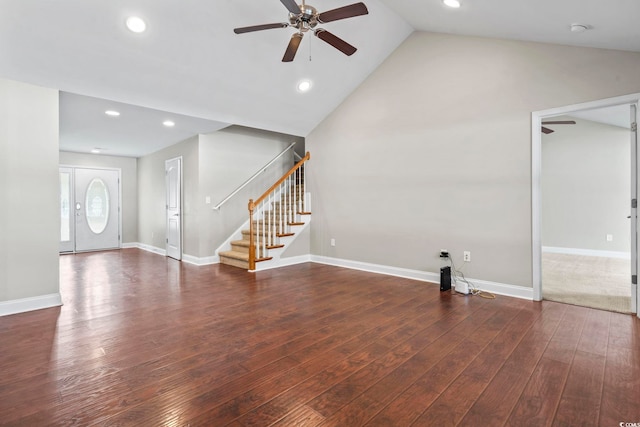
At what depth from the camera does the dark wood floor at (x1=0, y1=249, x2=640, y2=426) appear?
1.78 metres

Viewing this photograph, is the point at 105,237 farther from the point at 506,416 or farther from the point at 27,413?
the point at 506,416

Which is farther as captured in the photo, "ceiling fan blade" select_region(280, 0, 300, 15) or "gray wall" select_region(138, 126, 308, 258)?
"gray wall" select_region(138, 126, 308, 258)

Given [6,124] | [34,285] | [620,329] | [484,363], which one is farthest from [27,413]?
[620,329]

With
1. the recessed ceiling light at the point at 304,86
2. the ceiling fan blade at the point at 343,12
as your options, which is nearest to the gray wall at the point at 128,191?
the recessed ceiling light at the point at 304,86

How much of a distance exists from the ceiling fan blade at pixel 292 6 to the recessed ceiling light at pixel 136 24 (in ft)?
5.12

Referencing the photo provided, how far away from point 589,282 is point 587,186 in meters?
3.09

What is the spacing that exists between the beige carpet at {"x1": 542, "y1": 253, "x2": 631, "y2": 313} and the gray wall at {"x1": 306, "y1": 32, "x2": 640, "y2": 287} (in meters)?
0.66

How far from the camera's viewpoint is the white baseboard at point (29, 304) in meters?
3.40

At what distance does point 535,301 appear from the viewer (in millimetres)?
3721

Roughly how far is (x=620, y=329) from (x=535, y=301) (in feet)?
2.75

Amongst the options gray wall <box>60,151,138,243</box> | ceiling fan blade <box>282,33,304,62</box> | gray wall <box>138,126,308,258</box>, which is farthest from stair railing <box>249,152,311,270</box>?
gray wall <box>60,151,138,243</box>

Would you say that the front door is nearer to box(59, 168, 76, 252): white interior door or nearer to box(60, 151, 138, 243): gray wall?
box(59, 168, 76, 252): white interior door

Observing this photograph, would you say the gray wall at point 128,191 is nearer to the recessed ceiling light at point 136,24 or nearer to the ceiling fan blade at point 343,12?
the recessed ceiling light at point 136,24

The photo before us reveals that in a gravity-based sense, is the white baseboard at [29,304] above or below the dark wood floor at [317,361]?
above
